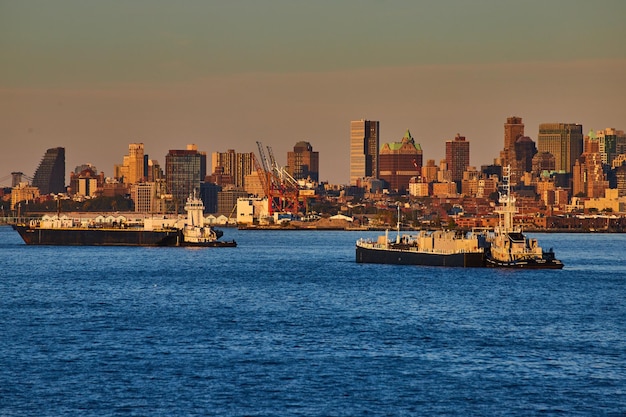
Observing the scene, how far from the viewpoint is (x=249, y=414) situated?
115 ft

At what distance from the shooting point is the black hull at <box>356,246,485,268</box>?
96062 mm

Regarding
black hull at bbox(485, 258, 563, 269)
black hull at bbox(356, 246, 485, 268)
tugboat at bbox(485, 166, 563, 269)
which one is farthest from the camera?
black hull at bbox(356, 246, 485, 268)

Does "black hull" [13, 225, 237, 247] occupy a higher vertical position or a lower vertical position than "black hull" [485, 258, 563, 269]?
higher

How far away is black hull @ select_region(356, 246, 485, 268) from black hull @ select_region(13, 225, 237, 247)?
4458 cm

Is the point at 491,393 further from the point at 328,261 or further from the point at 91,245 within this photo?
the point at 91,245

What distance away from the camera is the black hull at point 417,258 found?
96.1 metres

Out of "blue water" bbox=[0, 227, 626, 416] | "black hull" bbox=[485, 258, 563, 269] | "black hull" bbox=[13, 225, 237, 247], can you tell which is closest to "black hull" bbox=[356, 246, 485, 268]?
"black hull" bbox=[485, 258, 563, 269]

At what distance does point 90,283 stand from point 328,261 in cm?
4032

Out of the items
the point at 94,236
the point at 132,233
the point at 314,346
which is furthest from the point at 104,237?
the point at 314,346

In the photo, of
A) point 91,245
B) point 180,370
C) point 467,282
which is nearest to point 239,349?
point 180,370

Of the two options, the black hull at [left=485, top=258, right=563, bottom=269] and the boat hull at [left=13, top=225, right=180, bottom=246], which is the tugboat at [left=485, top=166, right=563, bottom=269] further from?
the boat hull at [left=13, top=225, right=180, bottom=246]

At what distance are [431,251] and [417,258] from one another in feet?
Result: 4.37

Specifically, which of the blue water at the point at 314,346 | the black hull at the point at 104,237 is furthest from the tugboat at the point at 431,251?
the black hull at the point at 104,237

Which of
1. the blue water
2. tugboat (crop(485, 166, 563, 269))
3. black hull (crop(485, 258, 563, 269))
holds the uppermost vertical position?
tugboat (crop(485, 166, 563, 269))
